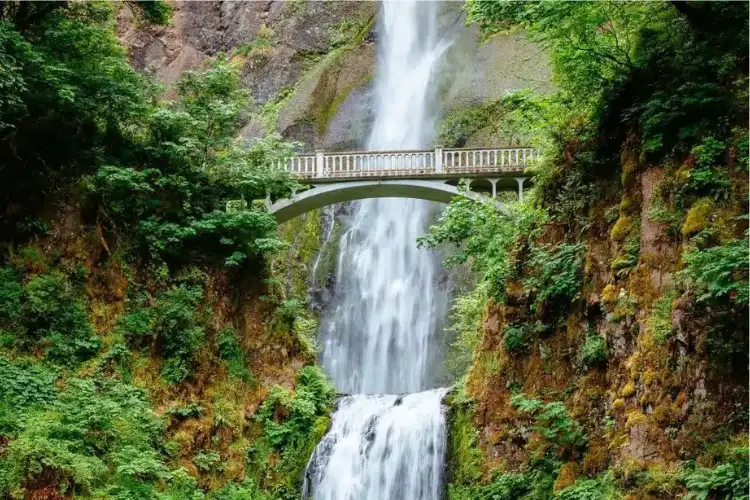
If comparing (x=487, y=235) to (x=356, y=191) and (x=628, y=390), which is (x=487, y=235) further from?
(x=356, y=191)

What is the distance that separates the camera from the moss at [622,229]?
1123 centimetres

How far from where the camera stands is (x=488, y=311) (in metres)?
16.3

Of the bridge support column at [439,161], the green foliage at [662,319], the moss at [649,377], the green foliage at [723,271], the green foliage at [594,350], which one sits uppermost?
the bridge support column at [439,161]

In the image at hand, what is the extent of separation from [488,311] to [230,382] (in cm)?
573

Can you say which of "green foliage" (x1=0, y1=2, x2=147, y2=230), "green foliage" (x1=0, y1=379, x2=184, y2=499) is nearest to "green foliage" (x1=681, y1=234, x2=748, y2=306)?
"green foliage" (x1=0, y1=379, x2=184, y2=499)

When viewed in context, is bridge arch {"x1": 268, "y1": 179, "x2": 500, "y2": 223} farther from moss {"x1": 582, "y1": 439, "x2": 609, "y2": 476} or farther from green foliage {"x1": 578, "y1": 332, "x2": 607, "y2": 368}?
moss {"x1": 582, "y1": 439, "x2": 609, "y2": 476}

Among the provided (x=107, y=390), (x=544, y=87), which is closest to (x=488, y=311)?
(x=107, y=390)

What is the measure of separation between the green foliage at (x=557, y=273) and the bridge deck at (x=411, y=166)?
734 cm

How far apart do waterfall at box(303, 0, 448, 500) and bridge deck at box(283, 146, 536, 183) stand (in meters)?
6.01

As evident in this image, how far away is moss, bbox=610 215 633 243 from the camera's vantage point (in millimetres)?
11234

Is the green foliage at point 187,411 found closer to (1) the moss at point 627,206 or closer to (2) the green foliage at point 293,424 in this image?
(2) the green foliage at point 293,424

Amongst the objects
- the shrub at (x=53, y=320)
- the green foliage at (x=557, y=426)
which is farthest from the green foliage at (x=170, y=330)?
the green foliage at (x=557, y=426)

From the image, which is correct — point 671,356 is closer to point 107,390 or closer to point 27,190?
point 107,390

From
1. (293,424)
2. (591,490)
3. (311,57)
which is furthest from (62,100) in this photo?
(311,57)
